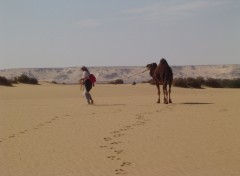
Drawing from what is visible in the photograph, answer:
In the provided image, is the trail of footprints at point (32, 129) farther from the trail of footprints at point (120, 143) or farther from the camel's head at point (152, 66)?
the camel's head at point (152, 66)

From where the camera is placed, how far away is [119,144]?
10.1 metres

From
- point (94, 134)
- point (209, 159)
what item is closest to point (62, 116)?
point (94, 134)

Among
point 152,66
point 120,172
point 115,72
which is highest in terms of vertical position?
point 152,66

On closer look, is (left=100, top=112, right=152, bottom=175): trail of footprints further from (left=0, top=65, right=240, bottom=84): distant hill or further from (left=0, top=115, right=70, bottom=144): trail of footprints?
(left=0, top=65, right=240, bottom=84): distant hill

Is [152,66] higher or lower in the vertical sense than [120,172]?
higher

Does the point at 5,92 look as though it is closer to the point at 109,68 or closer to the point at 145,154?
the point at 145,154

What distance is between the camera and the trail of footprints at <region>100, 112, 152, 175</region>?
801 cm

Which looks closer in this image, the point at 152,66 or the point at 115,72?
the point at 152,66

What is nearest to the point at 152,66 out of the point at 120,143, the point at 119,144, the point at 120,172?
the point at 120,143

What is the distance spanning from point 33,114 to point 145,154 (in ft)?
28.6

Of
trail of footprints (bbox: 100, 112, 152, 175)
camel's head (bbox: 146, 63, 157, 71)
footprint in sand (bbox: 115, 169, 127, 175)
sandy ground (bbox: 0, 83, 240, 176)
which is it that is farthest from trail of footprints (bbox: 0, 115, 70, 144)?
camel's head (bbox: 146, 63, 157, 71)

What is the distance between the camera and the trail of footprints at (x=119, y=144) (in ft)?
26.3

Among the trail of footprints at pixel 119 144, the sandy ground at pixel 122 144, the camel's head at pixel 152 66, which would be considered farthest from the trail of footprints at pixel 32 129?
the camel's head at pixel 152 66

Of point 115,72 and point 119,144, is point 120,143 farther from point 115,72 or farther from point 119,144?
point 115,72
